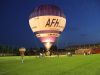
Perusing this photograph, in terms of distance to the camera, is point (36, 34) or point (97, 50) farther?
point (97, 50)

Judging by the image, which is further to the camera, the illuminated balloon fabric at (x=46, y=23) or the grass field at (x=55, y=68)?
the illuminated balloon fabric at (x=46, y=23)

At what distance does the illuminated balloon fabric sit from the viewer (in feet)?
248

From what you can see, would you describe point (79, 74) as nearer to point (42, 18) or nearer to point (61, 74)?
point (61, 74)

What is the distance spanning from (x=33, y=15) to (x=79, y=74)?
188 ft

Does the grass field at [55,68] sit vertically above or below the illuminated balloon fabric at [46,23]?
below

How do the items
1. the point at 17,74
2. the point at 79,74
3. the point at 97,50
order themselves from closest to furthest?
the point at 79,74, the point at 17,74, the point at 97,50

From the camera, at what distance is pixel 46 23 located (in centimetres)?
7600

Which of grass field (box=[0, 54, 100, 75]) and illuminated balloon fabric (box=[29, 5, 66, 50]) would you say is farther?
illuminated balloon fabric (box=[29, 5, 66, 50])

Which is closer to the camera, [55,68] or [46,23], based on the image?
[55,68]

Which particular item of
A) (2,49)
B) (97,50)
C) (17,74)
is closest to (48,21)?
(97,50)

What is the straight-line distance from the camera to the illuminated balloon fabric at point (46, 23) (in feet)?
248

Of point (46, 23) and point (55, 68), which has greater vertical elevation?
point (46, 23)

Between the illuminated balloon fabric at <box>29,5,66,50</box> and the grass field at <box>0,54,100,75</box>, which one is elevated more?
the illuminated balloon fabric at <box>29,5,66,50</box>

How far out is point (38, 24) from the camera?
75.9 m
